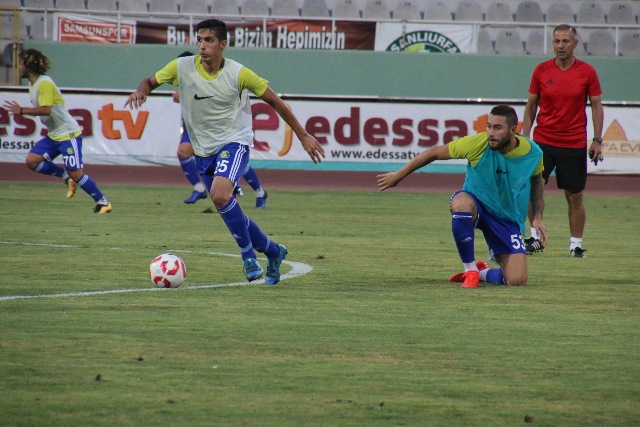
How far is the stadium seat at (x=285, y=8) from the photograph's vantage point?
27344mm

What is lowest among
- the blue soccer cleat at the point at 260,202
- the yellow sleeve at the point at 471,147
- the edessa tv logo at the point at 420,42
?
the blue soccer cleat at the point at 260,202

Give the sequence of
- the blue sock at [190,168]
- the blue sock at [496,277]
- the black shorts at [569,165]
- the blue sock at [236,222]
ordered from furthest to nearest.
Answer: the blue sock at [190,168] → the black shorts at [569,165] → the blue sock at [496,277] → the blue sock at [236,222]

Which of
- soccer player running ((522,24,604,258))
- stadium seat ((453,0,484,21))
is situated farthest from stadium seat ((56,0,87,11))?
soccer player running ((522,24,604,258))

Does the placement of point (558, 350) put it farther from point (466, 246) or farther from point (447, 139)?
point (447, 139)

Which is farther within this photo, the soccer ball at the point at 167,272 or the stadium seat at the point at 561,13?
the stadium seat at the point at 561,13

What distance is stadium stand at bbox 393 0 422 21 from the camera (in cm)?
2753

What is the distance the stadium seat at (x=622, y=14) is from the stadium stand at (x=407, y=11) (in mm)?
4643

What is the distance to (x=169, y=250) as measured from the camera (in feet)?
36.0

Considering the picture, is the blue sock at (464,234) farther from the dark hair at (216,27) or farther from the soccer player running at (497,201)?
the dark hair at (216,27)

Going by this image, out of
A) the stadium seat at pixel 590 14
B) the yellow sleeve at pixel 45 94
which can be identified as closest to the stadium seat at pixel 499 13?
the stadium seat at pixel 590 14

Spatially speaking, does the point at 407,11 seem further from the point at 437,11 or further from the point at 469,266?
the point at 469,266

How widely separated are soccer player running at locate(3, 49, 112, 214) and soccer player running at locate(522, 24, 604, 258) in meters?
6.31

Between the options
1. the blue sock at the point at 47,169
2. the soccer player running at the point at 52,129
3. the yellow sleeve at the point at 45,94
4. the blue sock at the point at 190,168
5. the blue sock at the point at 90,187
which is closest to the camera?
the soccer player running at the point at 52,129

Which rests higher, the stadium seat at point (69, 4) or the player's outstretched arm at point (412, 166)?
the stadium seat at point (69, 4)
